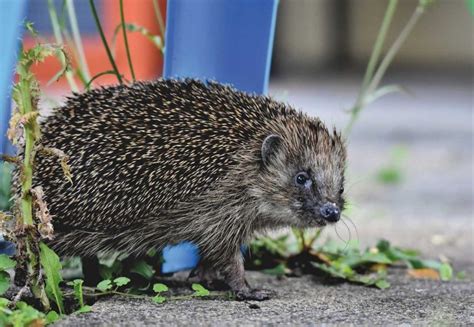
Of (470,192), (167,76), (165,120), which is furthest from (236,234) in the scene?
(470,192)

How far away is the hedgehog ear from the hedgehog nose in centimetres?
35

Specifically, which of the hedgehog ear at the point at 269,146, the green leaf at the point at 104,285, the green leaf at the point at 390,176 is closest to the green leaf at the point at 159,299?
the green leaf at the point at 104,285

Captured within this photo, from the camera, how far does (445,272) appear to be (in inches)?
201

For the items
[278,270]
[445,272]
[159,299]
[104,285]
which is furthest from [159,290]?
[445,272]

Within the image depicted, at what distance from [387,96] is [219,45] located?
9.74m

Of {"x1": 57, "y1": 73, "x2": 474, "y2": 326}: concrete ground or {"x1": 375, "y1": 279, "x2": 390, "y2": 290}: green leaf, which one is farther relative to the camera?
{"x1": 375, "y1": 279, "x2": 390, "y2": 290}: green leaf

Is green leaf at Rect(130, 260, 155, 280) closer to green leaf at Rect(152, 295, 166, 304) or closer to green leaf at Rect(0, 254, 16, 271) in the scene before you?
green leaf at Rect(152, 295, 166, 304)

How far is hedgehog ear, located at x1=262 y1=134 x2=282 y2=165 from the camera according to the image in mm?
4441

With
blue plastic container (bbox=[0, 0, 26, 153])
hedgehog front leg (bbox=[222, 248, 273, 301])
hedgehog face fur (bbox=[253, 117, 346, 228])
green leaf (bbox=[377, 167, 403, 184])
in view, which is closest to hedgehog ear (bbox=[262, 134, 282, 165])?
hedgehog face fur (bbox=[253, 117, 346, 228])

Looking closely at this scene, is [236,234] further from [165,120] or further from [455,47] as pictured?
[455,47]

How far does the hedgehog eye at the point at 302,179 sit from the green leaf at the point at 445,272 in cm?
108

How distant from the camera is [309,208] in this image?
175 inches

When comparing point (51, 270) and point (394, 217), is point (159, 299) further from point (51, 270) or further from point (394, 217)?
point (394, 217)

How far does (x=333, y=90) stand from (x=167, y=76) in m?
9.62
